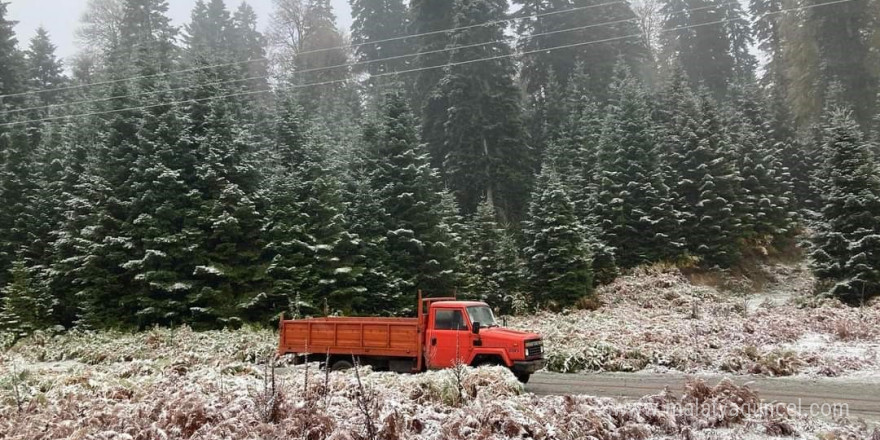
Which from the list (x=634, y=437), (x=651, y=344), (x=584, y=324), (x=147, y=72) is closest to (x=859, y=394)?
(x=651, y=344)

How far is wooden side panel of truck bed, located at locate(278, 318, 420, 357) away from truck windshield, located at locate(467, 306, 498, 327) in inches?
57.4

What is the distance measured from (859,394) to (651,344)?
225 inches

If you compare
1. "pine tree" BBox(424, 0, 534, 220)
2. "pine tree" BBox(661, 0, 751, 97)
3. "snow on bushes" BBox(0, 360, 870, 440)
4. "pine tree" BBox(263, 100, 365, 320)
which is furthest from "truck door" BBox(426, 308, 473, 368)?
"pine tree" BBox(661, 0, 751, 97)

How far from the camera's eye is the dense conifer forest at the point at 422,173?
25.4 meters

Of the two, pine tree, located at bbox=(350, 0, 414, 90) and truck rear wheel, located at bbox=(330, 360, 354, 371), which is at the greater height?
pine tree, located at bbox=(350, 0, 414, 90)

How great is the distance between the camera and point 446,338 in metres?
13.0

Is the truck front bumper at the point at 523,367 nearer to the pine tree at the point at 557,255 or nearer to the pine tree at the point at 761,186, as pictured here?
the pine tree at the point at 557,255

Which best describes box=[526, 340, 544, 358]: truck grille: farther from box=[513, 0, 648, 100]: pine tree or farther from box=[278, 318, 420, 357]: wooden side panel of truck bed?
box=[513, 0, 648, 100]: pine tree

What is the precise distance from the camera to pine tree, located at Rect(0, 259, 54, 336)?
81.5 ft

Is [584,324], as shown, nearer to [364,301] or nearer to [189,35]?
[364,301]

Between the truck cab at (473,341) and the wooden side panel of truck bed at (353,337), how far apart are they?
0.52m

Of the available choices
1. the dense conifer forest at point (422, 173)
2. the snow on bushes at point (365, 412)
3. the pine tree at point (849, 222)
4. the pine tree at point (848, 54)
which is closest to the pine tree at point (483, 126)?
the dense conifer forest at point (422, 173)

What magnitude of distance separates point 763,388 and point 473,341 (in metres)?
6.71

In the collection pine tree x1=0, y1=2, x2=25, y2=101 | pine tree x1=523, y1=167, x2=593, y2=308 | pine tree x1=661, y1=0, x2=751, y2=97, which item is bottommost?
pine tree x1=523, y1=167, x2=593, y2=308
